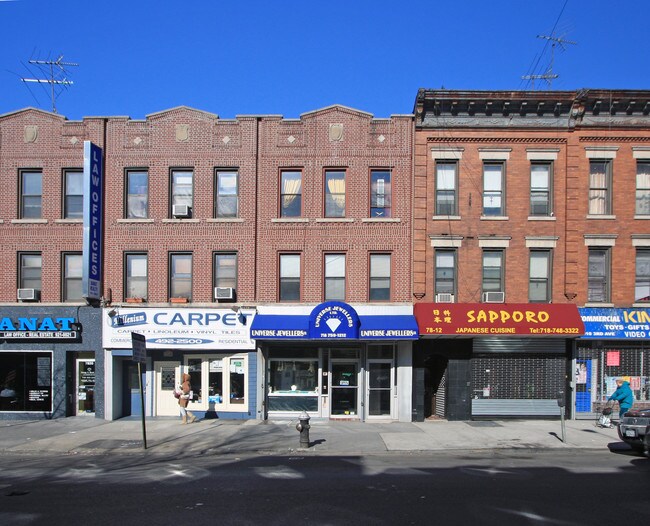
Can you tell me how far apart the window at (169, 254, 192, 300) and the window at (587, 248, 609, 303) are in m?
13.8

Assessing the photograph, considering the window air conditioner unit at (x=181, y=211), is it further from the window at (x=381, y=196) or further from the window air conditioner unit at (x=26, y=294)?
the window at (x=381, y=196)

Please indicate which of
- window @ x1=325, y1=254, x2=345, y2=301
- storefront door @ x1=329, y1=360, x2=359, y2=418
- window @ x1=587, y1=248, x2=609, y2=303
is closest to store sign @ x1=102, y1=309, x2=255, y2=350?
window @ x1=325, y1=254, x2=345, y2=301

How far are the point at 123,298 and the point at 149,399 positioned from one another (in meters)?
3.63

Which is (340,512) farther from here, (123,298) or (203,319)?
(123,298)

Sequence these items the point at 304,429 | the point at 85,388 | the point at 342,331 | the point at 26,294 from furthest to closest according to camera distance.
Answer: the point at 85,388 → the point at 26,294 → the point at 342,331 → the point at 304,429

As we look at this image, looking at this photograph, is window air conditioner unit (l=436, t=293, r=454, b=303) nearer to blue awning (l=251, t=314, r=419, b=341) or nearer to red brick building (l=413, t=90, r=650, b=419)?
red brick building (l=413, t=90, r=650, b=419)

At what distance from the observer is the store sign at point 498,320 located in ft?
63.2

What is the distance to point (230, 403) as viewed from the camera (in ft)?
67.9

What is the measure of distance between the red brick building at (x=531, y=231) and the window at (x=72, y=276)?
11.7m

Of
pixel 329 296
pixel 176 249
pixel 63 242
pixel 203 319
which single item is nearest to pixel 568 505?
pixel 329 296

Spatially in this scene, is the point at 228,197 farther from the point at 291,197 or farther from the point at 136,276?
the point at 136,276

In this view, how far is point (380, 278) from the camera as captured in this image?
20.8 m

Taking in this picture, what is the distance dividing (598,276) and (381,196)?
789 centimetres

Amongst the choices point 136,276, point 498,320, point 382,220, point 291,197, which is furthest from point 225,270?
point 498,320
